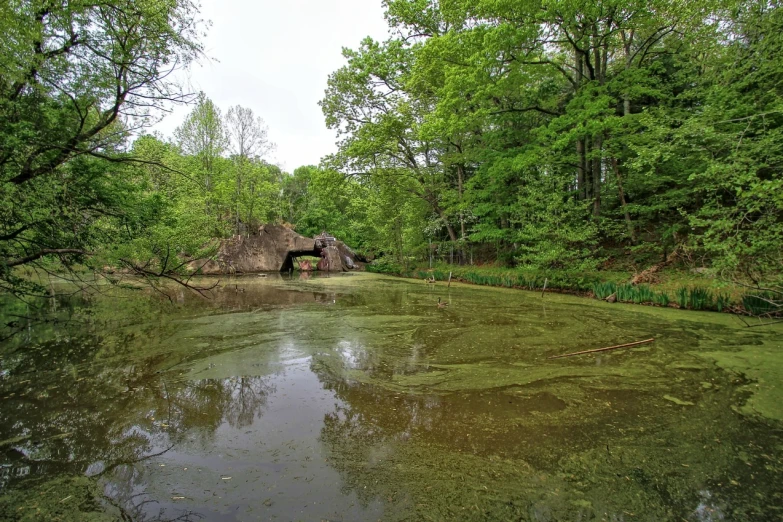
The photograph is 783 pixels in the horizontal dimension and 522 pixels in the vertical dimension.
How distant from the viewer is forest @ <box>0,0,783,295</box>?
3717mm

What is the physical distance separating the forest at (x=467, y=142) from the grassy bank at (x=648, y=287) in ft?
1.53

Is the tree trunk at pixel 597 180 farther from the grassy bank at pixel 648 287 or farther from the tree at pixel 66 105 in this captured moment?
the tree at pixel 66 105

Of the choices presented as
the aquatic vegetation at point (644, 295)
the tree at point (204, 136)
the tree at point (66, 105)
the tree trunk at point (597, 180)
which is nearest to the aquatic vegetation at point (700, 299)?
the aquatic vegetation at point (644, 295)

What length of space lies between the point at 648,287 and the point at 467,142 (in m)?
10.9

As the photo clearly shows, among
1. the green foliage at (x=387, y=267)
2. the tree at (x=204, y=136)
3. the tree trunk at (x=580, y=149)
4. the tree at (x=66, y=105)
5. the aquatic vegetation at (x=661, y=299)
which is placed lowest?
the aquatic vegetation at (x=661, y=299)

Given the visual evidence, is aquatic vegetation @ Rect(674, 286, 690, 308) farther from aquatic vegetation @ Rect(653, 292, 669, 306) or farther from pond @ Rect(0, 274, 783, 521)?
pond @ Rect(0, 274, 783, 521)

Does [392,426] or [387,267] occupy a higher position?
[387,267]

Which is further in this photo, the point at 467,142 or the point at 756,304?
the point at 467,142

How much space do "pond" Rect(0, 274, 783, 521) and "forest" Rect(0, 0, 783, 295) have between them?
1477mm

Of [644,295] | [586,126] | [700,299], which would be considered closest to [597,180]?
[586,126]

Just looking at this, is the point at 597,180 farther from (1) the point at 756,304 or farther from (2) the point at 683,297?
(1) the point at 756,304

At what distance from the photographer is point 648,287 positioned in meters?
9.46

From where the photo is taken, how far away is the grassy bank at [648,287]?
24.7 feet

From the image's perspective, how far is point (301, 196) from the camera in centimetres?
3859
